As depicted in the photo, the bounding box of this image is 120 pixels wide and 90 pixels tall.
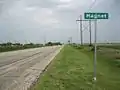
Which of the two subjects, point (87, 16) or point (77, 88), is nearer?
point (77, 88)

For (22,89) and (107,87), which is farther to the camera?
(107,87)

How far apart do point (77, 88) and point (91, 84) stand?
4.61ft

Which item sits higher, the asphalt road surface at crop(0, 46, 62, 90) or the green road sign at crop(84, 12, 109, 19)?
the green road sign at crop(84, 12, 109, 19)

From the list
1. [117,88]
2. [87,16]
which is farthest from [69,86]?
[87,16]

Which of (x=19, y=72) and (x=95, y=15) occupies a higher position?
(x=95, y=15)

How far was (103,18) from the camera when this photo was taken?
45.6 feet

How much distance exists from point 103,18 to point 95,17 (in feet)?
1.45

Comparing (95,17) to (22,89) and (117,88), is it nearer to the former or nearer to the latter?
(117,88)

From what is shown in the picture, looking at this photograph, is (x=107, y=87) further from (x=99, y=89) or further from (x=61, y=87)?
(x=61, y=87)

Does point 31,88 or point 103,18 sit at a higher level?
point 103,18

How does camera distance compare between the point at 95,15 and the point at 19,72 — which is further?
the point at 19,72

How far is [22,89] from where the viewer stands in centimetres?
1248

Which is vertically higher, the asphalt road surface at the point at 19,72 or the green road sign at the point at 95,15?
the green road sign at the point at 95,15

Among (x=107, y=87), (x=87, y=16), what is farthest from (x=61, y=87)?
(x=87, y=16)
